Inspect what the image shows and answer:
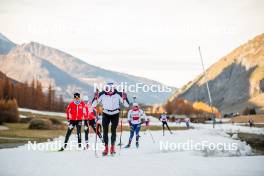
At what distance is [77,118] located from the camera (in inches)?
666

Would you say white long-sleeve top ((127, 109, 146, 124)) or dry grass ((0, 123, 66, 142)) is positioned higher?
white long-sleeve top ((127, 109, 146, 124))

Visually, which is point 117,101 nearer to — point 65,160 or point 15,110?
point 65,160

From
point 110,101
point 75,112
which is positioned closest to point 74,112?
point 75,112

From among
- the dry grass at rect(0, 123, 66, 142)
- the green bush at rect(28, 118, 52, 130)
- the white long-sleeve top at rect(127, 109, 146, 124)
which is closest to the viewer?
the white long-sleeve top at rect(127, 109, 146, 124)

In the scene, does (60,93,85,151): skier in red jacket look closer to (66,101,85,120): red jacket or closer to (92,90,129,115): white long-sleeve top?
(66,101,85,120): red jacket

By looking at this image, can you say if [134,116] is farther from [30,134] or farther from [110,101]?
[30,134]

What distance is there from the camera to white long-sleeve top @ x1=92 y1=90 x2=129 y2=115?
14.5 m

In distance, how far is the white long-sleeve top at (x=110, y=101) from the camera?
47.4 feet

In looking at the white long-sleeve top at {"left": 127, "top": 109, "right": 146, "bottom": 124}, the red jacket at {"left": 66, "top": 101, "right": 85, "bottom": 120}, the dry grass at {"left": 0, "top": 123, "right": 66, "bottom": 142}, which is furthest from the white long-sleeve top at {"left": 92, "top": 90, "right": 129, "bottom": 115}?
the dry grass at {"left": 0, "top": 123, "right": 66, "bottom": 142}

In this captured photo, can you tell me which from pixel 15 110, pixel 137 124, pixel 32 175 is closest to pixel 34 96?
pixel 15 110

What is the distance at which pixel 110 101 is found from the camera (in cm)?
1449

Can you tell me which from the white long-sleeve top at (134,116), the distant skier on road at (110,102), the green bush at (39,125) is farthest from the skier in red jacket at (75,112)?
the green bush at (39,125)

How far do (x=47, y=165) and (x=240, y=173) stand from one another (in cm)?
486

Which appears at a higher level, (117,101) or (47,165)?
(117,101)
